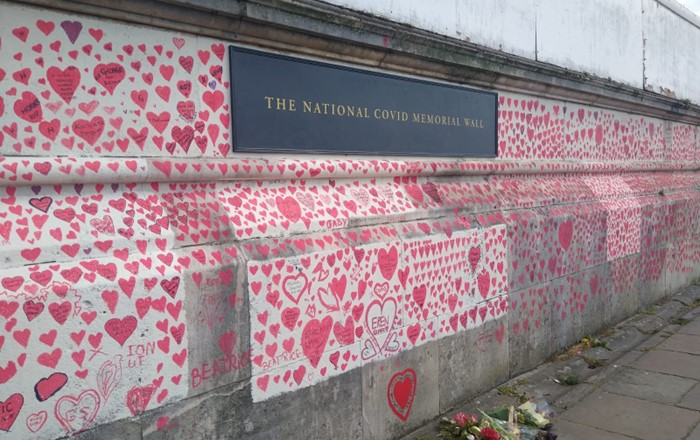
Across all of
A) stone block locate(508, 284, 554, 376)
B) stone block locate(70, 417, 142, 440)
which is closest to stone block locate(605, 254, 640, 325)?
stone block locate(508, 284, 554, 376)

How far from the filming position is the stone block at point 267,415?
2664 millimetres

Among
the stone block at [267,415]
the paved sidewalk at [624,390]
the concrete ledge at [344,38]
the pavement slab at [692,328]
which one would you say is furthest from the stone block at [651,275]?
the stone block at [267,415]

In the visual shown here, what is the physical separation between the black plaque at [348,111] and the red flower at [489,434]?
6.40 feet

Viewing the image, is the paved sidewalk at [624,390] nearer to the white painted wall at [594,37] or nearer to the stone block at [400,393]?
the stone block at [400,393]

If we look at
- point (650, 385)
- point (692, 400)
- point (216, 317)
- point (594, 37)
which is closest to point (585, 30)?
point (594, 37)

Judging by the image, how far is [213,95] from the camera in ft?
9.80

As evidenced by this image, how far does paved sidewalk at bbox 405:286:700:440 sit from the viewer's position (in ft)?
13.4

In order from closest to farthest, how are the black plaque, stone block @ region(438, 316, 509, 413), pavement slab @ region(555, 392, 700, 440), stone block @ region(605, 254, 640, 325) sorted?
the black plaque
pavement slab @ region(555, 392, 700, 440)
stone block @ region(438, 316, 509, 413)
stone block @ region(605, 254, 640, 325)

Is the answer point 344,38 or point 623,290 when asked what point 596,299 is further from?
point 344,38

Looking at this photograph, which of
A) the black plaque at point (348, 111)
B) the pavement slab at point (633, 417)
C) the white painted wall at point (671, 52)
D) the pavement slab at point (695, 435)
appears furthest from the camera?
the white painted wall at point (671, 52)

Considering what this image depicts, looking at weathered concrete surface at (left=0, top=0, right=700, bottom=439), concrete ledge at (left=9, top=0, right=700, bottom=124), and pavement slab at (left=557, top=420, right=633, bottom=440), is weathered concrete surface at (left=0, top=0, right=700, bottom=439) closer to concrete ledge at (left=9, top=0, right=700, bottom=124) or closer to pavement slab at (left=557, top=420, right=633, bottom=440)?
concrete ledge at (left=9, top=0, right=700, bottom=124)

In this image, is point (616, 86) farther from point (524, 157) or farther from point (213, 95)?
point (213, 95)

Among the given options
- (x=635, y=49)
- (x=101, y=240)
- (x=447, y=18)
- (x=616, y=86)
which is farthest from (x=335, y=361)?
(x=635, y=49)

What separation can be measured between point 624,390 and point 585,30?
4020 mm
